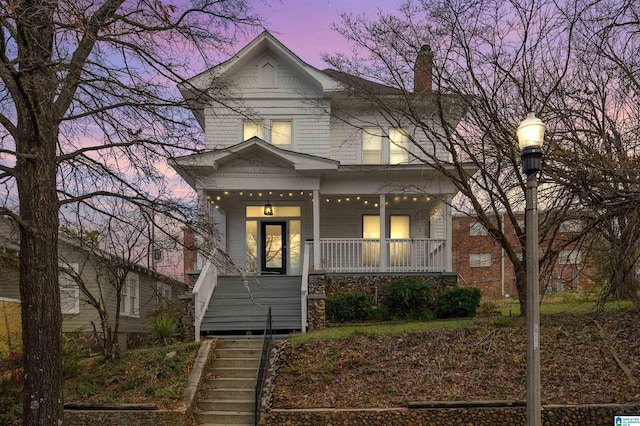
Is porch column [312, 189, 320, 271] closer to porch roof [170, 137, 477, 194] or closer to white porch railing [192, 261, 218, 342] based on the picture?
porch roof [170, 137, 477, 194]

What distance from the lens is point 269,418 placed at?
26.2 ft

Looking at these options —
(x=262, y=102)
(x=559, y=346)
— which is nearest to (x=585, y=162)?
(x=559, y=346)

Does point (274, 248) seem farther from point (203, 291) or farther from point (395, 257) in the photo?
point (203, 291)

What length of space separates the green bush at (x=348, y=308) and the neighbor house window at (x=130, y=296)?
24.8 feet

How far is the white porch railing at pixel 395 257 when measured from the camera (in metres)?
14.4

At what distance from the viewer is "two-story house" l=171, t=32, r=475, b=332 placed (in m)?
14.3

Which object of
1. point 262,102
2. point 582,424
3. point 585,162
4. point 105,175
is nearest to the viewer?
point 105,175

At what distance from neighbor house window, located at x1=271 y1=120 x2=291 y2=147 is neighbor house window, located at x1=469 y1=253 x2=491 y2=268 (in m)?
19.3

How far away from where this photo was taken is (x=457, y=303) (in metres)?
13.0

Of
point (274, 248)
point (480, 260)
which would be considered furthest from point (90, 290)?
point (480, 260)

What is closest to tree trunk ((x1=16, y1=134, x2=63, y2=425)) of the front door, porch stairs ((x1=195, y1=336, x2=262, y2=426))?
porch stairs ((x1=195, y1=336, x2=262, y2=426))

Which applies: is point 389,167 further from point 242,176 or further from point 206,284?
point 206,284

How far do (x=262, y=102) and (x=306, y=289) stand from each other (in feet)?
22.9

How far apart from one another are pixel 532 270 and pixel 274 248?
1214 centimetres
